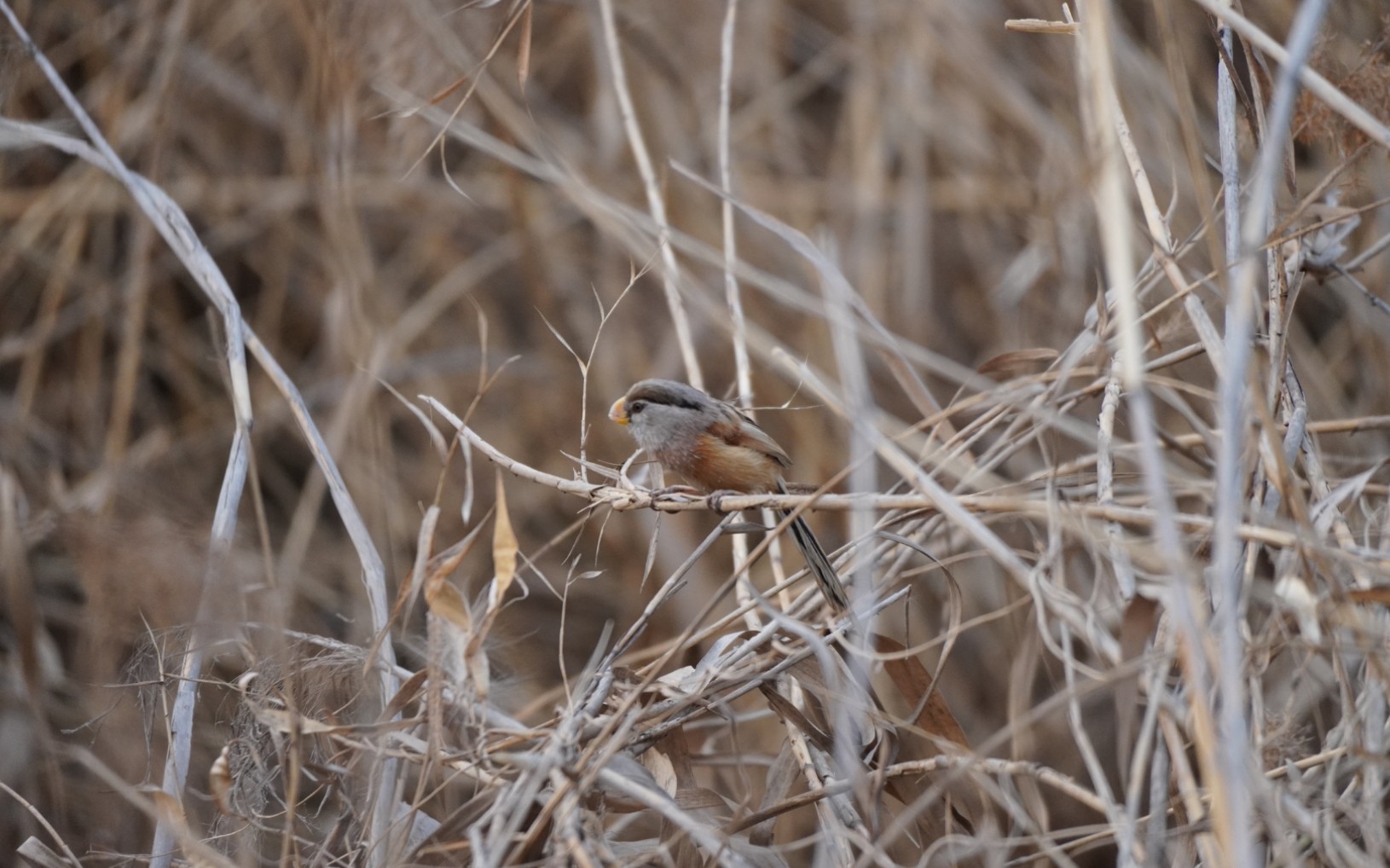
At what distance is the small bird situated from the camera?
2.61 m

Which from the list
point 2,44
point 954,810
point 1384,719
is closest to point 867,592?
point 954,810

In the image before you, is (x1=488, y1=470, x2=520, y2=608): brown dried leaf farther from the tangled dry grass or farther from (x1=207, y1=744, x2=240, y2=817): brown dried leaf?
(x1=207, y1=744, x2=240, y2=817): brown dried leaf

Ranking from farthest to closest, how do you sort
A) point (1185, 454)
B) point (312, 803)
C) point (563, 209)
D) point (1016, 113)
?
point (563, 209) → point (1016, 113) → point (312, 803) → point (1185, 454)

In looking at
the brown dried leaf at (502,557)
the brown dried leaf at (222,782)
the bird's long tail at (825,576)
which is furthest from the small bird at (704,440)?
the brown dried leaf at (222,782)

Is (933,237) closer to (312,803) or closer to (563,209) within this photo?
(563,209)

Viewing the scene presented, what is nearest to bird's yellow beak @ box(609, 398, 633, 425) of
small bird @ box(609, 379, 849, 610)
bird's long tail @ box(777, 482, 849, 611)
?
small bird @ box(609, 379, 849, 610)

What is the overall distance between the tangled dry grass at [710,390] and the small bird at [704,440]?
0.37ft

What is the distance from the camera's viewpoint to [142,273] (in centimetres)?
401

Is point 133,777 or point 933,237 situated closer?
point 133,777

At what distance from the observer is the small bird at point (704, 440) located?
8.57 ft

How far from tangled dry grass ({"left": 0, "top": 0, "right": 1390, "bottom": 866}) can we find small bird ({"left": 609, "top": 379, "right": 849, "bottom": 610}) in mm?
112

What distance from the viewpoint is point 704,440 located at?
2631 mm

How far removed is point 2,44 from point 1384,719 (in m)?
3.47

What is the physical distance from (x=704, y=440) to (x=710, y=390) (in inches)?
88.3
